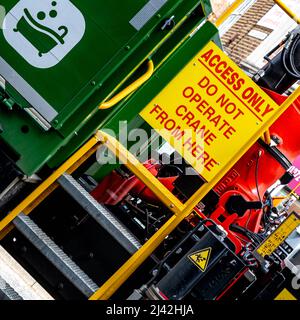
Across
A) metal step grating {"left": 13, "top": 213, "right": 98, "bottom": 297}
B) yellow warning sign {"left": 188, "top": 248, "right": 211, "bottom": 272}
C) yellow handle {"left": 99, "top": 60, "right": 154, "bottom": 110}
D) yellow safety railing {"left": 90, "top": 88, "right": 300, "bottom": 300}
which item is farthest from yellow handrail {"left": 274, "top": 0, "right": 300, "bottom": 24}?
metal step grating {"left": 13, "top": 213, "right": 98, "bottom": 297}

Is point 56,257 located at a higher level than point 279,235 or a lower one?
lower

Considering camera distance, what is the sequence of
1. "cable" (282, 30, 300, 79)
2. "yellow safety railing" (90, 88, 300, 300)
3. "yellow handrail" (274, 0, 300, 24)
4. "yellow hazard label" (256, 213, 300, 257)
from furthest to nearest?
"cable" (282, 30, 300, 79) < "yellow handrail" (274, 0, 300, 24) < "yellow hazard label" (256, 213, 300, 257) < "yellow safety railing" (90, 88, 300, 300)

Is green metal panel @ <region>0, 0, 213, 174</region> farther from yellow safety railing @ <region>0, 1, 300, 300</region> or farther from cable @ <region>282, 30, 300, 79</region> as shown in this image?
cable @ <region>282, 30, 300, 79</region>

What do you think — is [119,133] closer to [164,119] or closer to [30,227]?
[164,119]

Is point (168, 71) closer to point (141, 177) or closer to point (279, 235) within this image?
point (141, 177)

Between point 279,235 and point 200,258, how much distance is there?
2.70ft

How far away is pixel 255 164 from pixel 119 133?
1776mm

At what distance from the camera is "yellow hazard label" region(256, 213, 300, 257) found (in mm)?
5250

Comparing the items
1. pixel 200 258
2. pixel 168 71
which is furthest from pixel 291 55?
pixel 200 258

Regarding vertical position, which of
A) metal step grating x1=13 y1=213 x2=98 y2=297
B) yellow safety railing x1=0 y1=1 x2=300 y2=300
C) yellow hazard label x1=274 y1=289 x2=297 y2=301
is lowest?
metal step grating x1=13 y1=213 x2=98 y2=297

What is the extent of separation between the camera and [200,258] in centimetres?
483

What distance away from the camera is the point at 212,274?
4.89 meters

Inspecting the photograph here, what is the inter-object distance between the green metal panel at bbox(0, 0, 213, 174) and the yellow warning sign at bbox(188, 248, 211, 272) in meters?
1.29

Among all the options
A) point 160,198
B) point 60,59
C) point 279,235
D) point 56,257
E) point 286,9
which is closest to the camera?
point 60,59
